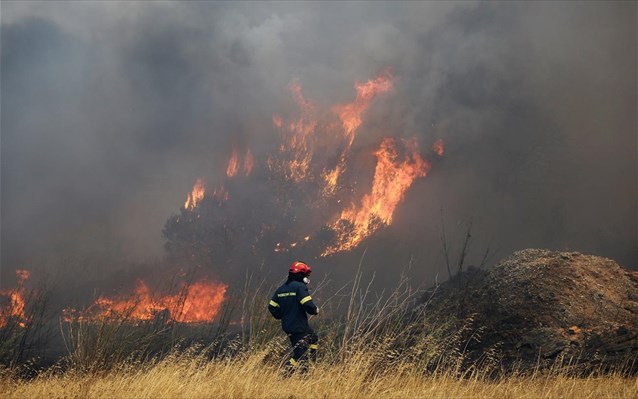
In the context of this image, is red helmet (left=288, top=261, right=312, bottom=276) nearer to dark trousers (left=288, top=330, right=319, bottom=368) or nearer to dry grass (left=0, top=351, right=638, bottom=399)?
dark trousers (left=288, top=330, right=319, bottom=368)

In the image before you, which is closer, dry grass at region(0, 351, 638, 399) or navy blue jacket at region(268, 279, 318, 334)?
dry grass at region(0, 351, 638, 399)

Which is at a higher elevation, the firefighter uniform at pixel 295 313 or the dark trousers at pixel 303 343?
the firefighter uniform at pixel 295 313

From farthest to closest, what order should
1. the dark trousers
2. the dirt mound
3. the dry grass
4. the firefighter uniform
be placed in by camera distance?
the dirt mound
the firefighter uniform
the dark trousers
the dry grass

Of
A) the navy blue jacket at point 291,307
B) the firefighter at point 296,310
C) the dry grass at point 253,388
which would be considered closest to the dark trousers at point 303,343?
the firefighter at point 296,310

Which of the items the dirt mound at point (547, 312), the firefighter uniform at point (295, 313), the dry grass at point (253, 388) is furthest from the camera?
the dirt mound at point (547, 312)

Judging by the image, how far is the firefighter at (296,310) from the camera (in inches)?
399

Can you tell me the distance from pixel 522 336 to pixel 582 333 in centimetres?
149

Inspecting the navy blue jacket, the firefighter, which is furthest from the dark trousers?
the navy blue jacket

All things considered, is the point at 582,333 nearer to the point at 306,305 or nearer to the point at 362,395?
the point at 306,305

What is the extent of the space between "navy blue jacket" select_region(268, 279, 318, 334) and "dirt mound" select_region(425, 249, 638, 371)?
4043 mm

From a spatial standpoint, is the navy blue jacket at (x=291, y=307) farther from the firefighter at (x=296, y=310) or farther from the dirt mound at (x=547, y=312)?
the dirt mound at (x=547, y=312)

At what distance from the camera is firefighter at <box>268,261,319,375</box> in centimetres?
1012

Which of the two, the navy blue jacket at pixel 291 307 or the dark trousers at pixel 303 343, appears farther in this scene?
the navy blue jacket at pixel 291 307

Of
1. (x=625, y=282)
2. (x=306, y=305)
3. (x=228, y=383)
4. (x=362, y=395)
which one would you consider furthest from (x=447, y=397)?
(x=625, y=282)
